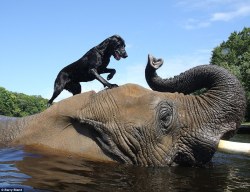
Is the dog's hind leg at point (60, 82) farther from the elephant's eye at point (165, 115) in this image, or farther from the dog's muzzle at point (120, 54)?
the elephant's eye at point (165, 115)

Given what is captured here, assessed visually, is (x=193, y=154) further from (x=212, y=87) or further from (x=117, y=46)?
(x=117, y=46)

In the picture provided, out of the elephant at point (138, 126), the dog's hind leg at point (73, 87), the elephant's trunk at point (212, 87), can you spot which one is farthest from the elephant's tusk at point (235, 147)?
the dog's hind leg at point (73, 87)

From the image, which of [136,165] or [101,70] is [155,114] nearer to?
[136,165]

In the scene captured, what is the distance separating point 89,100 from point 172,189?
186 cm

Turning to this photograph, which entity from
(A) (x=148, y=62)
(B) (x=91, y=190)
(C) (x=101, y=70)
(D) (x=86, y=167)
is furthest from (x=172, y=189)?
(C) (x=101, y=70)

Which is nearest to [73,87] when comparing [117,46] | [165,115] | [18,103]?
[117,46]

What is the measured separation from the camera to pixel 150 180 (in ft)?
15.4

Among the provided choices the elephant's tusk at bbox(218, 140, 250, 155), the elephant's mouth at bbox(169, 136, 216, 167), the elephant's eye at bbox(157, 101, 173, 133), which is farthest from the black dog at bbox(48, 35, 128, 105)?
the elephant's tusk at bbox(218, 140, 250, 155)

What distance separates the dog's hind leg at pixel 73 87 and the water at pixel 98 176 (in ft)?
8.74

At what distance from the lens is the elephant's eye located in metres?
5.41

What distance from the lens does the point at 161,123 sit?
17.7 ft

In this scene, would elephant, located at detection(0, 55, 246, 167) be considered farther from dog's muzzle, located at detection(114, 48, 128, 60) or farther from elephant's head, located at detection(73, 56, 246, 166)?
dog's muzzle, located at detection(114, 48, 128, 60)

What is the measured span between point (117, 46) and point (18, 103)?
121397 millimetres

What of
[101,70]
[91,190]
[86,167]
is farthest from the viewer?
[101,70]
